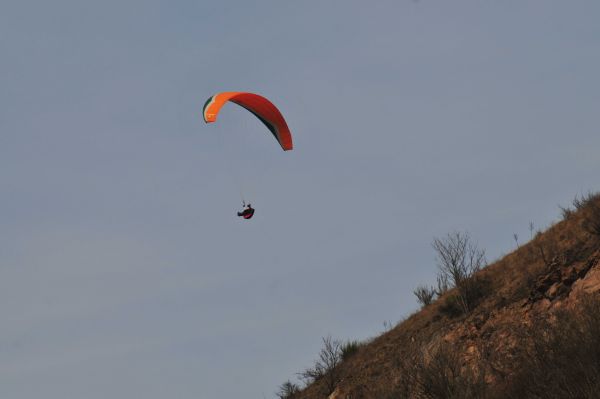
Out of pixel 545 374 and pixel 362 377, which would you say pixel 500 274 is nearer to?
pixel 362 377

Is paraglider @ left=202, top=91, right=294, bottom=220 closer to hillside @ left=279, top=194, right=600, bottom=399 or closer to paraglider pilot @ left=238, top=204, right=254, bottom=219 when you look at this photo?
paraglider pilot @ left=238, top=204, right=254, bottom=219

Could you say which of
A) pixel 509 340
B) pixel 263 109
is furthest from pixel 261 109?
pixel 509 340

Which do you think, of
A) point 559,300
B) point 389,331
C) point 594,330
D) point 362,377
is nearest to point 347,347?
point 389,331

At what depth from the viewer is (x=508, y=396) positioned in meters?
17.3

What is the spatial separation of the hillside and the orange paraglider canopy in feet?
33.9

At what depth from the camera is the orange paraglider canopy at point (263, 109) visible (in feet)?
96.2

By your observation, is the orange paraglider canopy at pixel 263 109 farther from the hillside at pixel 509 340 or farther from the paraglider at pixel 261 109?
the hillside at pixel 509 340

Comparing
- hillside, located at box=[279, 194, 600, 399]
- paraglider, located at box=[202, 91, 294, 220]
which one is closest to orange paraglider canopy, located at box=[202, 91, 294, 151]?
paraglider, located at box=[202, 91, 294, 220]

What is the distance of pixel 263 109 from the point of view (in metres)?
31.4

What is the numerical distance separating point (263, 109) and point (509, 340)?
1392 centimetres

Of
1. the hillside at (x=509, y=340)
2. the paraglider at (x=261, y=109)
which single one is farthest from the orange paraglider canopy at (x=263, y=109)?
the hillside at (x=509, y=340)

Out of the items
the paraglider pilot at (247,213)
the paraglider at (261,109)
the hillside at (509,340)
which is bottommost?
the hillside at (509,340)

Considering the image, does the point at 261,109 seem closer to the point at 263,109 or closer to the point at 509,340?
the point at 263,109

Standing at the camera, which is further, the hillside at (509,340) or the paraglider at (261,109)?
the paraglider at (261,109)
